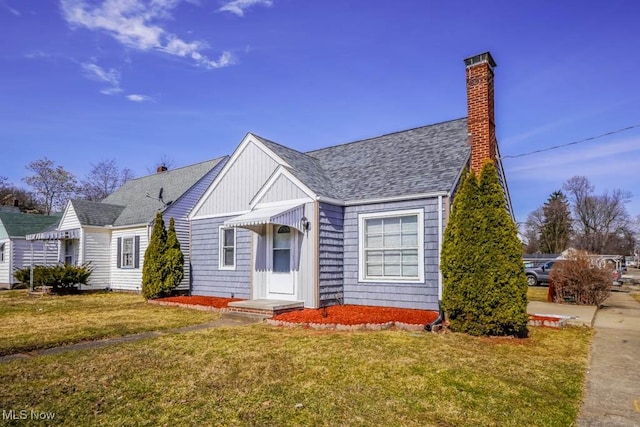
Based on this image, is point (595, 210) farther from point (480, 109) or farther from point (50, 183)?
point (50, 183)

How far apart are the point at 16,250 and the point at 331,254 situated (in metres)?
21.3

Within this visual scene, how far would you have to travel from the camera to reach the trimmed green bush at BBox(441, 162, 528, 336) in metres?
7.80

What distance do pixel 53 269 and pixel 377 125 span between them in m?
17.1

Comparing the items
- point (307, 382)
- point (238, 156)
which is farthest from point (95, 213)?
point (307, 382)

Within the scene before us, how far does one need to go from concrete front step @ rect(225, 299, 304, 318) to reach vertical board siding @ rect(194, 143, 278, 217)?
3782 mm

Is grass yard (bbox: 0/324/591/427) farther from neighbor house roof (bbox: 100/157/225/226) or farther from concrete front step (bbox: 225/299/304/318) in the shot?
neighbor house roof (bbox: 100/157/225/226)

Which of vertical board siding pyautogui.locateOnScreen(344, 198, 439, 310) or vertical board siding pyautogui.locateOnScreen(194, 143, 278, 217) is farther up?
vertical board siding pyautogui.locateOnScreen(194, 143, 278, 217)

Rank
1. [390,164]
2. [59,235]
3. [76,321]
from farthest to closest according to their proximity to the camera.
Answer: [59,235]
[390,164]
[76,321]

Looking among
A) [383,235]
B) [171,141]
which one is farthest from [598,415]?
[171,141]

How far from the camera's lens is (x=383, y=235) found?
1079cm

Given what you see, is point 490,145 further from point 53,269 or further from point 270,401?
point 53,269

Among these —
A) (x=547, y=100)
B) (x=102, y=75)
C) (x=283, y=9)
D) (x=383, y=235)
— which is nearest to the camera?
(x=383, y=235)

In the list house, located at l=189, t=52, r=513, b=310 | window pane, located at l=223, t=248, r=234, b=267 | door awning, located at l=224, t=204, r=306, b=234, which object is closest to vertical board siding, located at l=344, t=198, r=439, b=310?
house, located at l=189, t=52, r=513, b=310

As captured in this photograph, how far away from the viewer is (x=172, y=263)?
1497 centimetres
